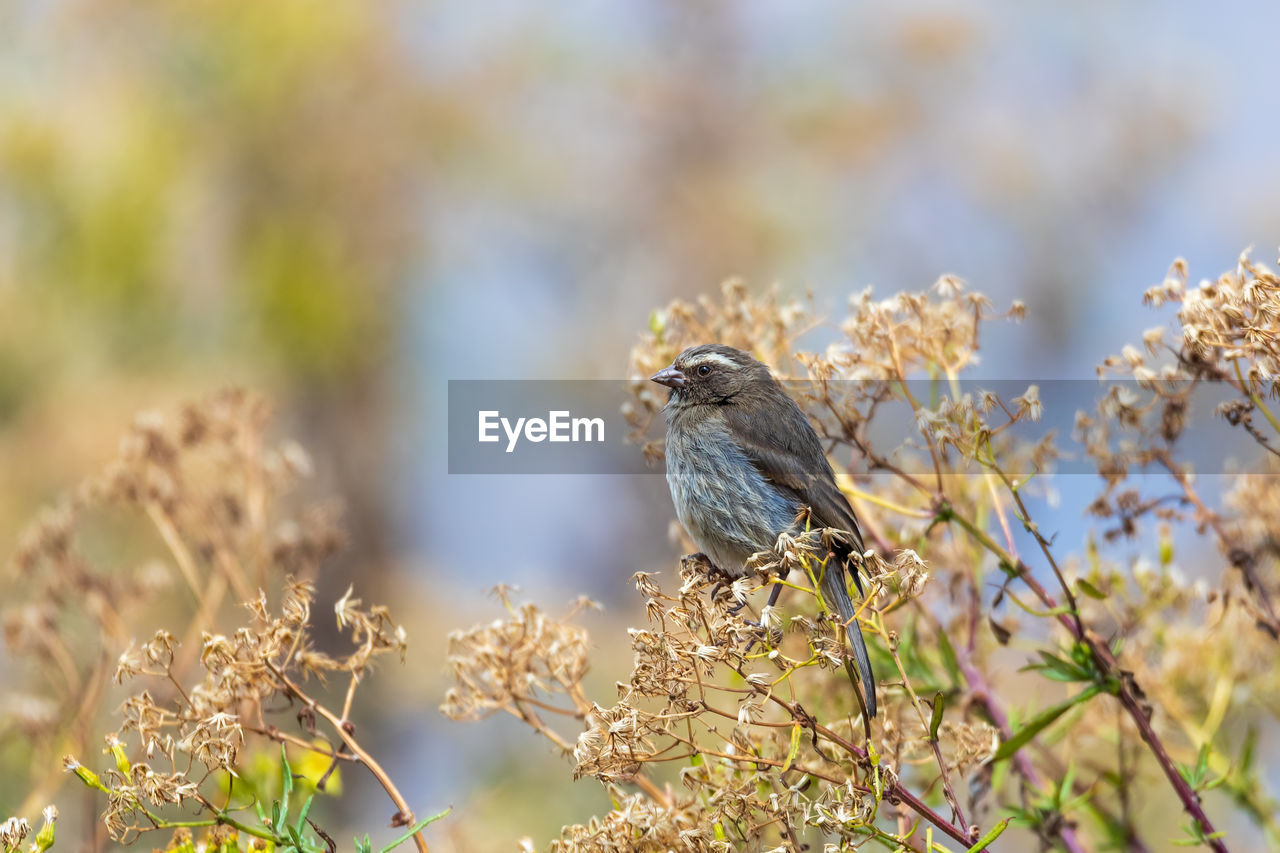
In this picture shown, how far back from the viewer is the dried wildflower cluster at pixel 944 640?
5.58 ft

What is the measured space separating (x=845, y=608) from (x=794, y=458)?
0.51 meters

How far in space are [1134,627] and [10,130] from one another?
8.27m

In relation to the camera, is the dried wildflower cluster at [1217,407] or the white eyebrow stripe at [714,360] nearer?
the dried wildflower cluster at [1217,407]

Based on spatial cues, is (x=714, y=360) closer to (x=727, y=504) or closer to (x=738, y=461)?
(x=738, y=461)

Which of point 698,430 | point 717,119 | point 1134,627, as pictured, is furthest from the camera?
point 717,119

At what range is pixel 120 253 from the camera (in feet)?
26.6

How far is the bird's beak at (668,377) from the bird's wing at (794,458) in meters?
0.25

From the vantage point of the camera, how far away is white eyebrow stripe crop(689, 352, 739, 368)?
2.91m

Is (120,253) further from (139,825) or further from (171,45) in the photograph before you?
(139,825)

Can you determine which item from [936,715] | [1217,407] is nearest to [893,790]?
[936,715]

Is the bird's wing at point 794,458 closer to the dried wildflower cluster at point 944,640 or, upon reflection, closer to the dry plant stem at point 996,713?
the dried wildflower cluster at point 944,640

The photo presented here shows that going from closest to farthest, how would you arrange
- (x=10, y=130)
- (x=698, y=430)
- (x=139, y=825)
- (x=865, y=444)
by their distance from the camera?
(x=139, y=825), (x=865, y=444), (x=698, y=430), (x=10, y=130)

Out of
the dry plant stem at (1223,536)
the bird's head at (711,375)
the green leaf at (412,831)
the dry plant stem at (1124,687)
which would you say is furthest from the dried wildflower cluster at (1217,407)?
the green leaf at (412,831)

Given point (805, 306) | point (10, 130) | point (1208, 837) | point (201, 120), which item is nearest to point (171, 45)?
point (201, 120)
